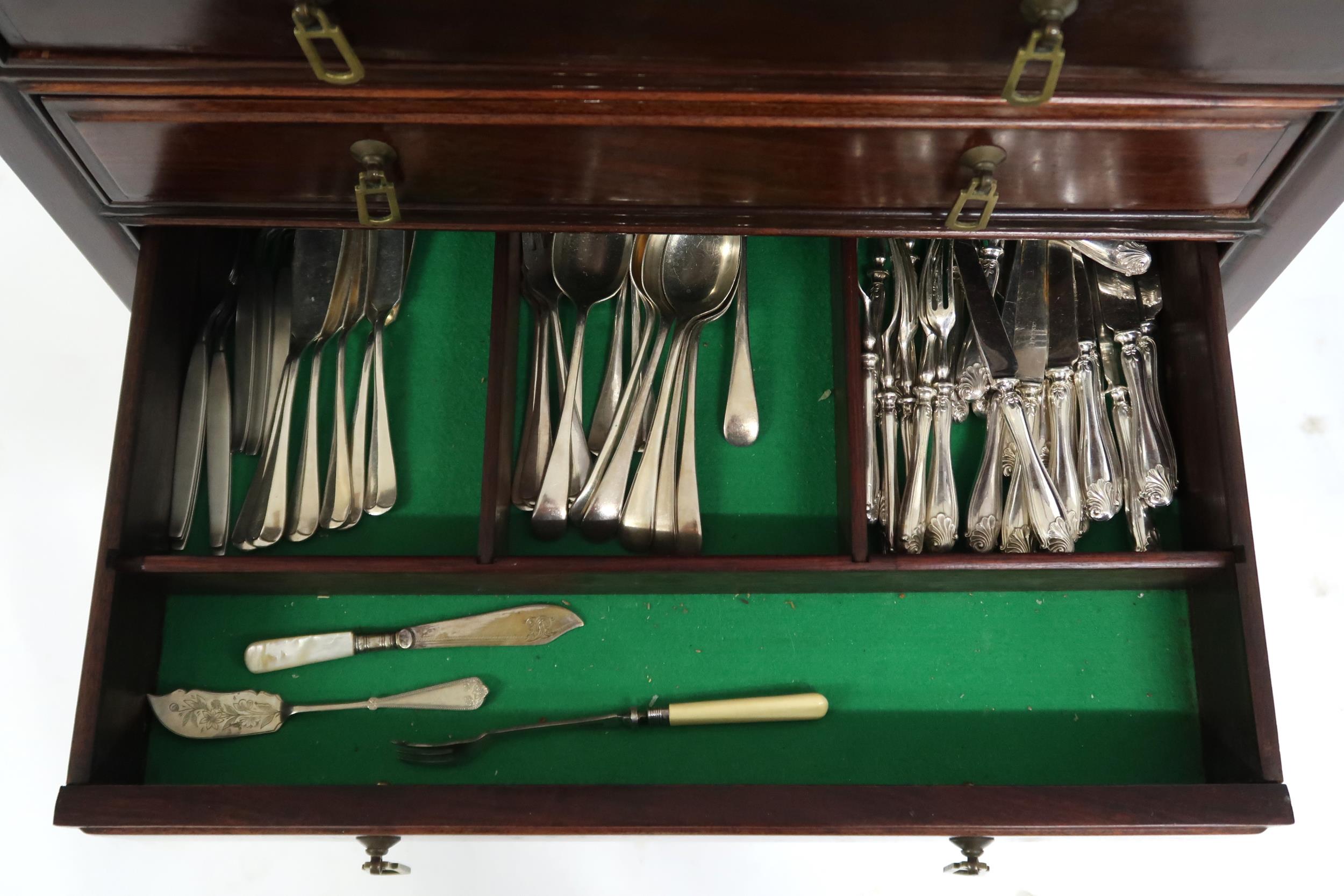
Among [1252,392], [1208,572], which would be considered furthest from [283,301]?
[1252,392]

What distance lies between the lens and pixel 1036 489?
1.03 m

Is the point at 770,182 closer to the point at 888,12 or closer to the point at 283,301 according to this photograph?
the point at 888,12

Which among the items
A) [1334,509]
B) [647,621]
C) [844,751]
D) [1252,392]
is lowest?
[844,751]

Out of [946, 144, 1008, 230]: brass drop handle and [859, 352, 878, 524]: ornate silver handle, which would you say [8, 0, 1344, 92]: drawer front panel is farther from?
[859, 352, 878, 524]: ornate silver handle

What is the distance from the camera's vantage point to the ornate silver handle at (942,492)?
1.04 metres

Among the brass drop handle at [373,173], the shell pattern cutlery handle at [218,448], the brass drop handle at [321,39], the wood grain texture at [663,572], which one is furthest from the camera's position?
the shell pattern cutlery handle at [218,448]

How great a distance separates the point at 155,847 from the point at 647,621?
60 cm

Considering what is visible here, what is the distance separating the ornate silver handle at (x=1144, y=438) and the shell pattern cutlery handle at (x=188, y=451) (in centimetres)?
96

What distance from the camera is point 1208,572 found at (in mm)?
987

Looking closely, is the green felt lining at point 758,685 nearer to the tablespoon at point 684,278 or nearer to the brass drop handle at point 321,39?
the tablespoon at point 684,278

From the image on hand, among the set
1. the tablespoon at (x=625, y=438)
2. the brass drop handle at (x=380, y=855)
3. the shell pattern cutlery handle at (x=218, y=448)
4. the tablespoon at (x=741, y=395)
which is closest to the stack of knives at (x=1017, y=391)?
the tablespoon at (x=741, y=395)

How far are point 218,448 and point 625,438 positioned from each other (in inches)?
16.8

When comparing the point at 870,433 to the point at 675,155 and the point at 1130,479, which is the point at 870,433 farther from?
the point at 675,155

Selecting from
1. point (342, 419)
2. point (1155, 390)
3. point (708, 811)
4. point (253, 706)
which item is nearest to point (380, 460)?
point (342, 419)
